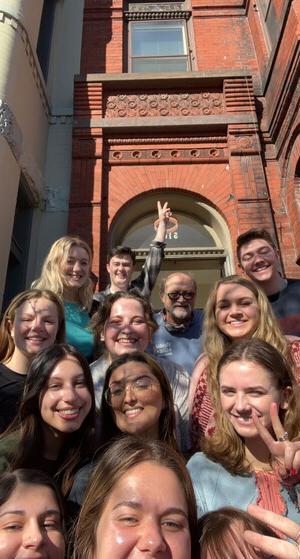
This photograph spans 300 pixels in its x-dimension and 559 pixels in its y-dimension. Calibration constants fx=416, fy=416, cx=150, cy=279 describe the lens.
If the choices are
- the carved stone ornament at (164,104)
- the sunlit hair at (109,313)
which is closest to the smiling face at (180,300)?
the sunlit hair at (109,313)

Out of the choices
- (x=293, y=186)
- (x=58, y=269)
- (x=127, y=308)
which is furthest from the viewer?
(x=293, y=186)

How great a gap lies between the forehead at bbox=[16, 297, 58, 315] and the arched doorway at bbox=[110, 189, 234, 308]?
158 inches

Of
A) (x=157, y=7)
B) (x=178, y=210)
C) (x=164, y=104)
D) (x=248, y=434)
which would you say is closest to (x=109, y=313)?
(x=248, y=434)

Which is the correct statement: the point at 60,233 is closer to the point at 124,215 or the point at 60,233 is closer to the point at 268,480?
the point at 124,215

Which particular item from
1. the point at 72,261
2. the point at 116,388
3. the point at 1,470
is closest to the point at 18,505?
the point at 1,470

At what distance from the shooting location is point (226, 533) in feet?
4.20

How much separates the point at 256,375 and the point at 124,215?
527 centimetres

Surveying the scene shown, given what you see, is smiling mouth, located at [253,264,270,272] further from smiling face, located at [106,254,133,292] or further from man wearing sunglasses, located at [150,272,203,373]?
smiling face, located at [106,254,133,292]

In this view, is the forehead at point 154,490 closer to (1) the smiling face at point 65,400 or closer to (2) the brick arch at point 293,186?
Answer: (1) the smiling face at point 65,400

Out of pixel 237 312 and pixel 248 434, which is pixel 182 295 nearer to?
pixel 237 312

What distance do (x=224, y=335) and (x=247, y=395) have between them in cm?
76

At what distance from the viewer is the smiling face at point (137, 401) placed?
2023 mm

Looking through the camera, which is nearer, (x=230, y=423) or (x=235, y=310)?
(x=230, y=423)

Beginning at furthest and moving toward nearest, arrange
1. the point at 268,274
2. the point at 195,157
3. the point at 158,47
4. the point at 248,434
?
the point at 158,47, the point at 195,157, the point at 268,274, the point at 248,434
